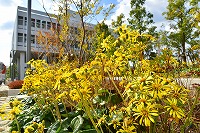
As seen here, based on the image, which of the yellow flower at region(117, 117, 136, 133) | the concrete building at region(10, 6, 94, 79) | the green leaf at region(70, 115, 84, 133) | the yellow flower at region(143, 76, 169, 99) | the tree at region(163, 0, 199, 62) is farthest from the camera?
the concrete building at region(10, 6, 94, 79)

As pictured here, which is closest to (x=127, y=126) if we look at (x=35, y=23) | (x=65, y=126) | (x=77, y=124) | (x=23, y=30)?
(x=77, y=124)

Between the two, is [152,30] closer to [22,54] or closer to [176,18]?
[176,18]

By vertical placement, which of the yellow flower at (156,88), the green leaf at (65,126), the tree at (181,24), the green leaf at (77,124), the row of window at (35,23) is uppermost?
the row of window at (35,23)

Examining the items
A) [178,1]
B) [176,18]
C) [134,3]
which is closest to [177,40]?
[176,18]

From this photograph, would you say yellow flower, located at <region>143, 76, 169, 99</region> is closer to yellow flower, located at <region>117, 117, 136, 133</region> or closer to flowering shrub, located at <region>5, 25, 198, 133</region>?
flowering shrub, located at <region>5, 25, 198, 133</region>

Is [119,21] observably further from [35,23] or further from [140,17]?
[35,23]

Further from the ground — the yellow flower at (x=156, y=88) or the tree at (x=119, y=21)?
the tree at (x=119, y=21)

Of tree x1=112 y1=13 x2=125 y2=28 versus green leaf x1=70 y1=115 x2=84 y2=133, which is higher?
tree x1=112 y1=13 x2=125 y2=28

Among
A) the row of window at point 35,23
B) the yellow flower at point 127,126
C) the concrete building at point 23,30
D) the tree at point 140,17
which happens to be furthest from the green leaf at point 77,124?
the row of window at point 35,23

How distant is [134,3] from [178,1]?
276cm

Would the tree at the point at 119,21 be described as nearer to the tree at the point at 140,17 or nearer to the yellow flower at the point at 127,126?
the tree at the point at 140,17

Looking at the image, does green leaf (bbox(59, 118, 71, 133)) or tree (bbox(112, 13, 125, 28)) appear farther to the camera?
tree (bbox(112, 13, 125, 28))

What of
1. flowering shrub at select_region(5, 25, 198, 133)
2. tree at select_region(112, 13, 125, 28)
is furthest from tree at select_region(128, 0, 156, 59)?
flowering shrub at select_region(5, 25, 198, 133)

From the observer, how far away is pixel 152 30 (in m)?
15.1
